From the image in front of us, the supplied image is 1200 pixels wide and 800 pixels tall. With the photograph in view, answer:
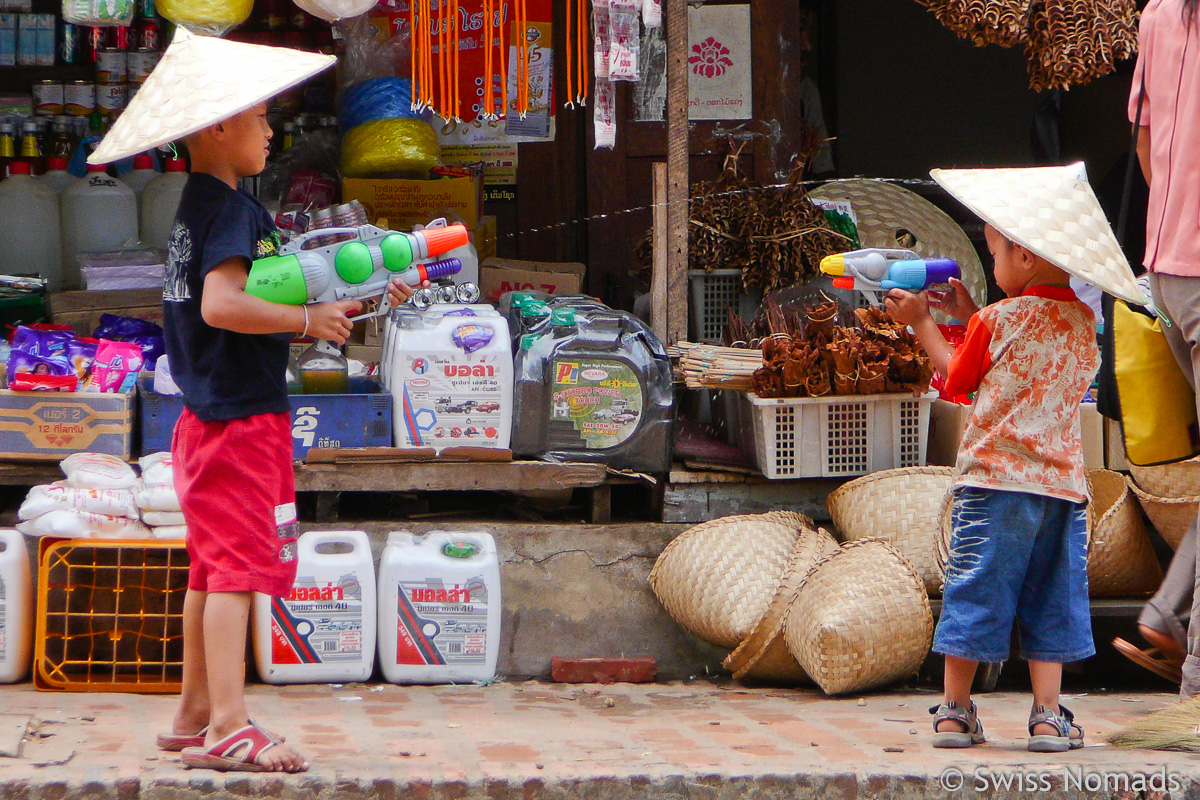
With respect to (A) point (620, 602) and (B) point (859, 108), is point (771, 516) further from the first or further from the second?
(B) point (859, 108)

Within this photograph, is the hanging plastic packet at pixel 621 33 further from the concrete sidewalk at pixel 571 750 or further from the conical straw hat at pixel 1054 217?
the concrete sidewalk at pixel 571 750

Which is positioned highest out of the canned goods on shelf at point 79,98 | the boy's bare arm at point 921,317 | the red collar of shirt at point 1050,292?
the canned goods on shelf at point 79,98

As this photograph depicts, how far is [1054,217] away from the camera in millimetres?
2963

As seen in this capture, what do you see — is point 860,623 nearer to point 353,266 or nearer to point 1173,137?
point 1173,137

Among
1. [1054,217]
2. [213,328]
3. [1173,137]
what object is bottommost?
[213,328]

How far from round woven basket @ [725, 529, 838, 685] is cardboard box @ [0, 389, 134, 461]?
2.20 metres

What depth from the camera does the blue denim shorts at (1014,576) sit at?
3047 mm

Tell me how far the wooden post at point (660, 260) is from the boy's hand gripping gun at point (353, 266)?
1777mm

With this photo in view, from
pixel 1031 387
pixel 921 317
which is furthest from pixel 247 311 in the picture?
pixel 1031 387

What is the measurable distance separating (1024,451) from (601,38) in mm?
2235

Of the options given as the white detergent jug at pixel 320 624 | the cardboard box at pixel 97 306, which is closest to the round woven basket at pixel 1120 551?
the white detergent jug at pixel 320 624

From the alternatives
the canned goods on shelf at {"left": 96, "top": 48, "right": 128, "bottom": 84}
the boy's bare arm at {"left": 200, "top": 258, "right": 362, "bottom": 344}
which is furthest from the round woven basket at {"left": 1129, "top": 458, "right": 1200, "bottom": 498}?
the canned goods on shelf at {"left": 96, "top": 48, "right": 128, "bottom": 84}

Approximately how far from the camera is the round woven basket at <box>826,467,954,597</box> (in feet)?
13.5

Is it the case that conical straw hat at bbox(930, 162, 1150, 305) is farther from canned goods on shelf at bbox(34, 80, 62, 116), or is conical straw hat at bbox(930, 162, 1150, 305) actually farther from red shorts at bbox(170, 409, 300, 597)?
canned goods on shelf at bbox(34, 80, 62, 116)
